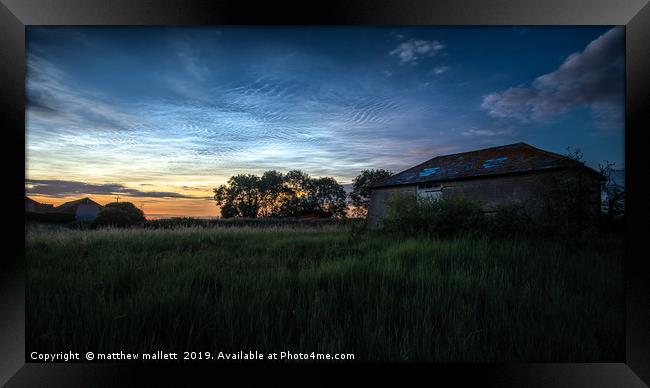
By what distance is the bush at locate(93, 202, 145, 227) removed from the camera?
2.75 metres

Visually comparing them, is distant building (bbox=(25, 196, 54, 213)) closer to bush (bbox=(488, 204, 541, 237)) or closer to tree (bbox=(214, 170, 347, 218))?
tree (bbox=(214, 170, 347, 218))

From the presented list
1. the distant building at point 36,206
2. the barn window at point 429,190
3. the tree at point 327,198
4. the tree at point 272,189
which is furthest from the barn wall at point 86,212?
the barn window at point 429,190

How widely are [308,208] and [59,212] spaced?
2978mm

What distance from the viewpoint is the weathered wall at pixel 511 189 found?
9.97 feet

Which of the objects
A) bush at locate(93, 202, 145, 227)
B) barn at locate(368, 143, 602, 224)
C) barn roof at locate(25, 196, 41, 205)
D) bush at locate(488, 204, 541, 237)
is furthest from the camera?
bush at locate(488, 204, 541, 237)

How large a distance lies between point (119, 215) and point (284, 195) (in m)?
2.30

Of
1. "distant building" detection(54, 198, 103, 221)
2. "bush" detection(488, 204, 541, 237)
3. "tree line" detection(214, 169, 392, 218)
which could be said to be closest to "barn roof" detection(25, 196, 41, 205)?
"distant building" detection(54, 198, 103, 221)

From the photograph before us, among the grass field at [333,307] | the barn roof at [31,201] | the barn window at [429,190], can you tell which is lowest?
the grass field at [333,307]

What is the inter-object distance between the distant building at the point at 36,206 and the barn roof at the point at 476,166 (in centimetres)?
509

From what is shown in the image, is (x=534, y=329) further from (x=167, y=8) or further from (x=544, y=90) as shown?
(x=167, y=8)

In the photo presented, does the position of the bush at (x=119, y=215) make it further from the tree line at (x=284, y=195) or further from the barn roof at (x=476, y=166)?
the barn roof at (x=476, y=166)

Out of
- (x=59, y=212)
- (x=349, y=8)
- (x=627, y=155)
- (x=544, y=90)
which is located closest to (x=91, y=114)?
(x=59, y=212)

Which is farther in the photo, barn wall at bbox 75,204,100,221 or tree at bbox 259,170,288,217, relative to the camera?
tree at bbox 259,170,288,217

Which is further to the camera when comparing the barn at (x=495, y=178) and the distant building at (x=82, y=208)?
the barn at (x=495, y=178)
